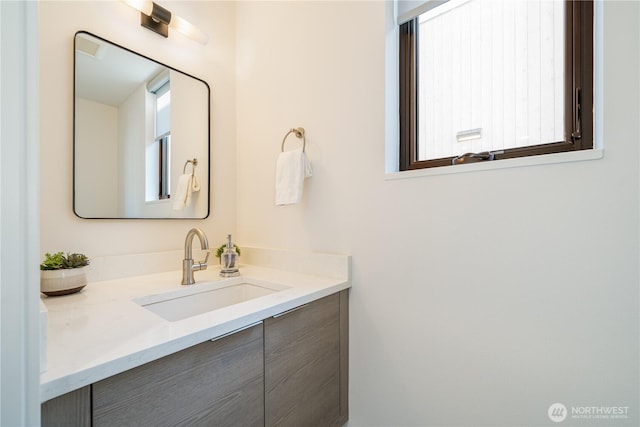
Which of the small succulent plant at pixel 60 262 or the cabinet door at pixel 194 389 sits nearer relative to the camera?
the cabinet door at pixel 194 389

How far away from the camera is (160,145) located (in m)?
1.34

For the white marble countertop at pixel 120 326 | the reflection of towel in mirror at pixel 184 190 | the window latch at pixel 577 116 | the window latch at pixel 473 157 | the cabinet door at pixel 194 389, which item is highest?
the window latch at pixel 577 116

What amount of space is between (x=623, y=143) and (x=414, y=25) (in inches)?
33.6

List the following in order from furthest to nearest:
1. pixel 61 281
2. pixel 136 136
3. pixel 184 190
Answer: pixel 184 190 → pixel 136 136 → pixel 61 281

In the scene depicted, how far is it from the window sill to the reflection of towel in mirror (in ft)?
3.45

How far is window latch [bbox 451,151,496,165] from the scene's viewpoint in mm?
967

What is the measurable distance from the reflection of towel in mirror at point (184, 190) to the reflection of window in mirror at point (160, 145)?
5 cm

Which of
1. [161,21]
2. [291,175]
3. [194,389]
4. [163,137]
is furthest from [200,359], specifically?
[161,21]

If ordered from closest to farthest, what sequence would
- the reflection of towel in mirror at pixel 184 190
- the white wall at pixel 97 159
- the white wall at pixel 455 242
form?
the white wall at pixel 455 242, the white wall at pixel 97 159, the reflection of towel in mirror at pixel 184 190

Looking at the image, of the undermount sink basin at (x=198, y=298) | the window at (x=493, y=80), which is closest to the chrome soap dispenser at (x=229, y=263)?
the undermount sink basin at (x=198, y=298)
